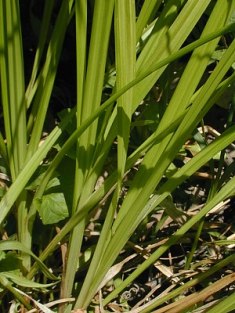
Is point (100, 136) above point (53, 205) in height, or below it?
above

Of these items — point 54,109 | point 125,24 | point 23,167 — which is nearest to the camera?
point 125,24

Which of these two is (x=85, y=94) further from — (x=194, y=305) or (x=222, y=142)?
(x=194, y=305)

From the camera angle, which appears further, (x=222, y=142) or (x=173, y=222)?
(x=173, y=222)

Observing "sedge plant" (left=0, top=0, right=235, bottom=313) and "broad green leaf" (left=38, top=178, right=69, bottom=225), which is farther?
"broad green leaf" (left=38, top=178, right=69, bottom=225)

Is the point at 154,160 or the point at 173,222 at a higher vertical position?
the point at 154,160

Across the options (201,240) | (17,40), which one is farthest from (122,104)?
(201,240)

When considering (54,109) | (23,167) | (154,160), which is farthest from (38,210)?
(54,109)

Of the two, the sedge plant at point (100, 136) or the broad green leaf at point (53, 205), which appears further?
the broad green leaf at point (53, 205)

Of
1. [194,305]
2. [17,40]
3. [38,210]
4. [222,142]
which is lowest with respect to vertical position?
[194,305]

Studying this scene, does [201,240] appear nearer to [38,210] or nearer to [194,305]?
[194,305]

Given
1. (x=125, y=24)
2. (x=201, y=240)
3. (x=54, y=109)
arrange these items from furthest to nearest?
1. (x=54, y=109)
2. (x=201, y=240)
3. (x=125, y=24)
